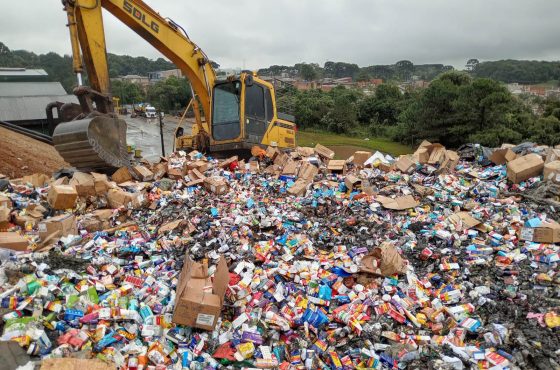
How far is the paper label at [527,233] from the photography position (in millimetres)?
4434

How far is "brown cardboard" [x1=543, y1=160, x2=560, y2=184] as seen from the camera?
552 centimetres

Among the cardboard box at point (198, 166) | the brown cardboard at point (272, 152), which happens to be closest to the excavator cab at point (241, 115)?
the brown cardboard at point (272, 152)

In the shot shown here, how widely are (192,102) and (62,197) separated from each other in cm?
398

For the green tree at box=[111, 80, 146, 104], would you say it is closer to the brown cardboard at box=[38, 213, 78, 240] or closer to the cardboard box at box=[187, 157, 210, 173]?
the cardboard box at box=[187, 157, 210, 173]

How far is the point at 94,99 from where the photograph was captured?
6031mm

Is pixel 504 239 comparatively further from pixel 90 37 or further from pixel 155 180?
pixel 90 37

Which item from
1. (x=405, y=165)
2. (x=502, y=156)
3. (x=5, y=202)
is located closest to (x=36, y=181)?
(x=5, y=202)

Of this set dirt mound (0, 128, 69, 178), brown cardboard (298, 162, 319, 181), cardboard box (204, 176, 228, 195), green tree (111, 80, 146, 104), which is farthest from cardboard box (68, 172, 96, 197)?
green tree (111, 80, 146, 104)

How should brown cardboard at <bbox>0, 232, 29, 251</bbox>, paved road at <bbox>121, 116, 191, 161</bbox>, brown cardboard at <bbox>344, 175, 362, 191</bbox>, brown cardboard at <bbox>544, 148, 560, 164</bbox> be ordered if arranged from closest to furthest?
brown cardboard at <bbox>0, 232, 29, 251</bbox>, brown cardboard at <bbox>544, 148, 560, 164</bbox>, brown cardboard at <bbox>344, 175, 362, 191</bbox>, paved road at <bbox>121, 116, 191, 161</bbox>

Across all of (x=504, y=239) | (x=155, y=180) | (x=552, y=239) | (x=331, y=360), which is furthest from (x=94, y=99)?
(x=552, y=239)

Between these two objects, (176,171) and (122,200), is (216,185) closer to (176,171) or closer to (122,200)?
(176,171)

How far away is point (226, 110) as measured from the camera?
7.68m

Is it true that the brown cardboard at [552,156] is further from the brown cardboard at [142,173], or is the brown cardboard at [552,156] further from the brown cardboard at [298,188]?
the brown cardboard at [142,173]

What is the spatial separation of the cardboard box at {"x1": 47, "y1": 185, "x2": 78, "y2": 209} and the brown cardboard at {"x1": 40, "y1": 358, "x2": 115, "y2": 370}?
10.7 ft
